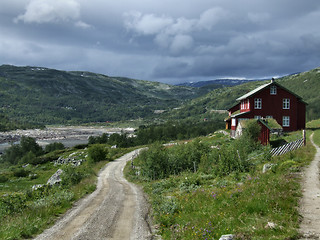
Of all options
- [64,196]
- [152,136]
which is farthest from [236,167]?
[152,136]

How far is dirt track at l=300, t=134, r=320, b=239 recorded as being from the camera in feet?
30.2

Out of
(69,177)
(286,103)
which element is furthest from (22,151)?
(286,103)

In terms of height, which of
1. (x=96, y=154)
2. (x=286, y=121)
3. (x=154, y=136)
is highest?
(x=286, y=121)

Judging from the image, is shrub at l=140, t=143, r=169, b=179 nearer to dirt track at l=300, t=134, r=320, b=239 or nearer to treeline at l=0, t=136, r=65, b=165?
dirt track at l=300, t=134, r=320, b=239

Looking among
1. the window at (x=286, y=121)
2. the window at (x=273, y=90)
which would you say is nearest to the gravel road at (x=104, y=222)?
the window at (x=273, y=90)

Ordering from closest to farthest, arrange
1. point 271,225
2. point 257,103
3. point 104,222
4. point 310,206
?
point 271,225 → point 310,206 → point 104,222 → point 257,103

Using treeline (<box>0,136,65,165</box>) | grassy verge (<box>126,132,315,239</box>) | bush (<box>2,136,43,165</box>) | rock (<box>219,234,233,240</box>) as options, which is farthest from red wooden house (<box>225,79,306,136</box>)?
bush (<box>2,136,43,165</box>)

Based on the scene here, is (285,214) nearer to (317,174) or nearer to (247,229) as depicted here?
(247,229)

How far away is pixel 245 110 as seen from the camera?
205 feet

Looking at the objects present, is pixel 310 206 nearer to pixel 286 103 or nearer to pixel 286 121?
pixel 286 121

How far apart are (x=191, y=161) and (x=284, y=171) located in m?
19.7

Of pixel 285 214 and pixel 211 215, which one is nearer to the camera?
pixel 285 214

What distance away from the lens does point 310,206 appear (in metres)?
11.7

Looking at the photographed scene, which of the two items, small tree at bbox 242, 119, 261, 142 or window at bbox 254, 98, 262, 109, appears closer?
small tree at bbox 242, 119, 261, 142
